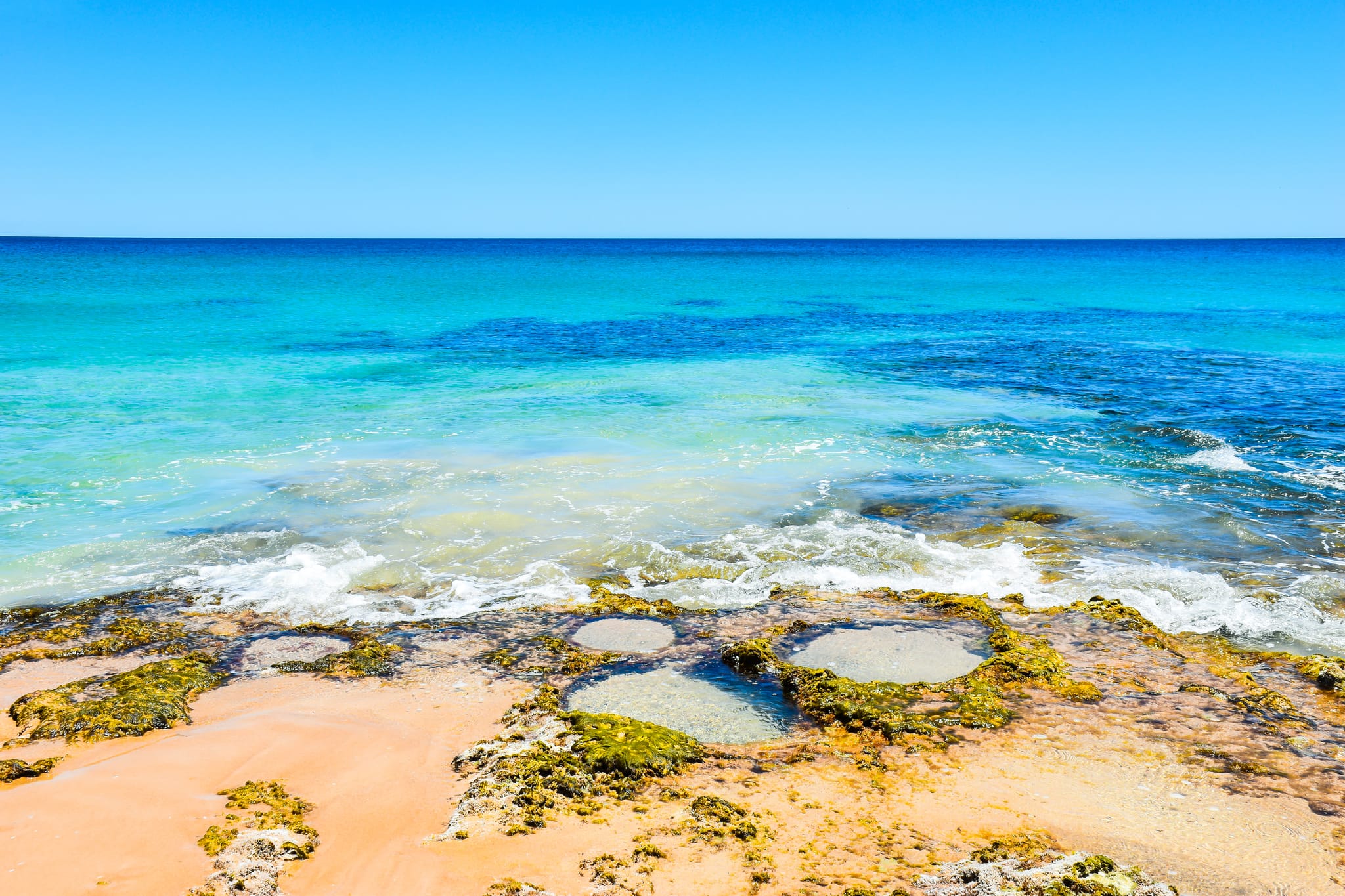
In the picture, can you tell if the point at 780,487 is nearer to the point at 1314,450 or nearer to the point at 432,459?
the point at 432,459

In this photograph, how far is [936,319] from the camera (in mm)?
37969

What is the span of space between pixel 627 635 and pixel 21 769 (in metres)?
4.63

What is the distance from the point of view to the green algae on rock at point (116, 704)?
5.80 m

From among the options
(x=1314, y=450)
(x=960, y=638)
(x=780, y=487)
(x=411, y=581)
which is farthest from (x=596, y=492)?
(x=1314, y=450)

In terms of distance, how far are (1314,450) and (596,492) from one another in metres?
13.2

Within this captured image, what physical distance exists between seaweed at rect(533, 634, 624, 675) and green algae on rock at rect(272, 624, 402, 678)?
54.2 inches

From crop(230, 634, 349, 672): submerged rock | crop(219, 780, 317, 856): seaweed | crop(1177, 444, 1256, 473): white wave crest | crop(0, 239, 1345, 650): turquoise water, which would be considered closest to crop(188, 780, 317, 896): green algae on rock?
crop(219, 780, 317, 856): seaweed

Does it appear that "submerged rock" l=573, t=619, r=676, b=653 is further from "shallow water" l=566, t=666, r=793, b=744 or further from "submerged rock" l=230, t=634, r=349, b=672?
"submerged rock" l=230, t=634, r=349, b=672

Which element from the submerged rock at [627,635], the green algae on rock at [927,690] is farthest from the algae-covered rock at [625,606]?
the green algae on rock at [927,690]

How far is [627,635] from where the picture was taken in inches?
310

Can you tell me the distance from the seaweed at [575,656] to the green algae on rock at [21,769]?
3.53 metres

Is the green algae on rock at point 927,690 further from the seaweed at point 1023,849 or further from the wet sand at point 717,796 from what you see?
the seaweed at point 1023,849

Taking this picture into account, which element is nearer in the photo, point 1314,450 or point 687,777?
point 687,777

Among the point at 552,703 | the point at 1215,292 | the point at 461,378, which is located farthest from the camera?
the point at 1215,292
